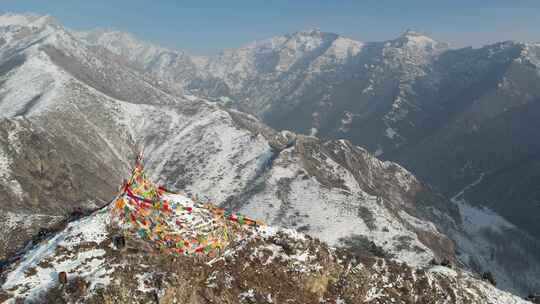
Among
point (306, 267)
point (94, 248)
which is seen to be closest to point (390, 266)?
point (306, 267)

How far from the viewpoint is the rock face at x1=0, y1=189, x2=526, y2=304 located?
32281mm

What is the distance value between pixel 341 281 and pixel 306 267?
14.6ft

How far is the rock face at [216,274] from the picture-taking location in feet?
106

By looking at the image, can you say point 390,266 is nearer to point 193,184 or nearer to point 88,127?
point 193,184

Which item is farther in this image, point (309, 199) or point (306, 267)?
point (309, 199)

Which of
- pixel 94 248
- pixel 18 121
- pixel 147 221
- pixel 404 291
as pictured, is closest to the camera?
pixel 94 248

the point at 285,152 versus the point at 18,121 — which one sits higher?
the point at 18,121

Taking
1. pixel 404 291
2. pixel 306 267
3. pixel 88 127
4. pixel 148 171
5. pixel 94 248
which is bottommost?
pixel 148 171

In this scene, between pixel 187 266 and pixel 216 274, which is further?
pixel 216 274

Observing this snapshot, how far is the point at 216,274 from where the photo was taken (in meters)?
37.4

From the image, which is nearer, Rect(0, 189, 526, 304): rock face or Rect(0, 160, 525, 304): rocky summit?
Rect(0, 189, 526, 304): rock face

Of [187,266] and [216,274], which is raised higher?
[187,266]

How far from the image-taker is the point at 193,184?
6811 inches

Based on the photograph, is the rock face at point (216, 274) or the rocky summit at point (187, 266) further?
the rocky summit at point (187, 266)
